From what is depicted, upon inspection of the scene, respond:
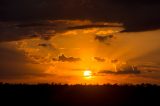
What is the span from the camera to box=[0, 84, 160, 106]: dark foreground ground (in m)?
97.1

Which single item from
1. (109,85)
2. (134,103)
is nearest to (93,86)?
(109,85)

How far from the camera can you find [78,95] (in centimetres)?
10138

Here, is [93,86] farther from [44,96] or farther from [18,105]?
[18,105]


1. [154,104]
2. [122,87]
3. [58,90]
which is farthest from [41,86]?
[154,104]

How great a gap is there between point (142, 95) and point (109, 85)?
5.58 metres

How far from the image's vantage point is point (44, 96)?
4013 inches

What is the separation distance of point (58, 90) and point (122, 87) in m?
7.95

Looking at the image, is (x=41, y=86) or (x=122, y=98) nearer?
(x=122, y=98)

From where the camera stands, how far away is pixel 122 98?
328 ft

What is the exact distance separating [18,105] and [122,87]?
16230 mm

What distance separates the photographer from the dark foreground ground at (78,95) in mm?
97125

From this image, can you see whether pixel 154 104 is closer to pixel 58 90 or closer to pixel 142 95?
pixel 142 95

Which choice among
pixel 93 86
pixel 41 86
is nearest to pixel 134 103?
pixel 93 86

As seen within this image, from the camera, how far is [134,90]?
104125 millimetres
